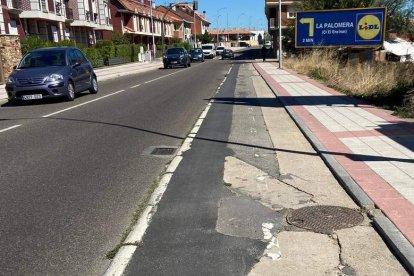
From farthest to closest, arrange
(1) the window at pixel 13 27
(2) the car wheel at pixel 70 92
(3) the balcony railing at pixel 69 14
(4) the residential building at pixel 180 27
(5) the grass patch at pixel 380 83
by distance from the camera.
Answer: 1. (4) the residential building at pixel 180 27
2. (3) the balcony railing at pixel 69 14
3. (1) the window at pixel 13 27
4. (2) the car wheel at pixel 70 92
5. (5) the grass patch at pixel 380 83

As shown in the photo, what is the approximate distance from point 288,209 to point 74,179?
9.54 ft

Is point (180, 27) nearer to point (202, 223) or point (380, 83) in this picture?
point (380, 83)

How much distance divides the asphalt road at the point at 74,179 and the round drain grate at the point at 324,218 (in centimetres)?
172

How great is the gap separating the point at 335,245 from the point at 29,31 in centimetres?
4161

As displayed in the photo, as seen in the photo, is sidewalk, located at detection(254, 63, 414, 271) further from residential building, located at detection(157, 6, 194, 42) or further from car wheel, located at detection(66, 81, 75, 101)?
residential building, located at detection(157, 6, 194, 42)

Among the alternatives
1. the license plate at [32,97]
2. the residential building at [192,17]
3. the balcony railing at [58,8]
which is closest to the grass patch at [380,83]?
the license plate at [32,97]

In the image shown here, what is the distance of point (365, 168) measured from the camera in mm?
6012

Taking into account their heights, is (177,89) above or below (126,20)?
below

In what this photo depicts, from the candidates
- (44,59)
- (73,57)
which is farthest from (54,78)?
(73,57)

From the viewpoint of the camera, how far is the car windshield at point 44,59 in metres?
15.3

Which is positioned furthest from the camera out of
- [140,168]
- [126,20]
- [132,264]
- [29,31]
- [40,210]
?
[126,20]

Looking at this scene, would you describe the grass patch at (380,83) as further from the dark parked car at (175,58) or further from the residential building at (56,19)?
the residential building at (56,19)

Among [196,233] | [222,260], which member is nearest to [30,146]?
[196,233]

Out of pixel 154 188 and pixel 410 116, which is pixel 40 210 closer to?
pixel 154 188
